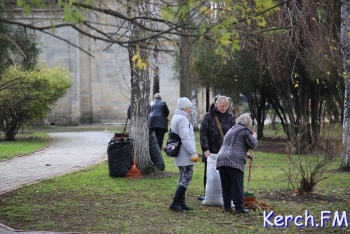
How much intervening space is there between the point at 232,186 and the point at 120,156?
4256 millimetres

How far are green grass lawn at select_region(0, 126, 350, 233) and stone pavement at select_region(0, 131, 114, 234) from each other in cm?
56

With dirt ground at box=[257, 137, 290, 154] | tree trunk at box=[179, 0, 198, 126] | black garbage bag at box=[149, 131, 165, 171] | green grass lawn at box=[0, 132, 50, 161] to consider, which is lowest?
dirt ground at box=[257, 137, 290, 154]

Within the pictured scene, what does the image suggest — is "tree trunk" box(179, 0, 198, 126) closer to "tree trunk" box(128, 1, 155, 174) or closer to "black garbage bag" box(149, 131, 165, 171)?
"tree trunk" box(128, 1, 155, 174)

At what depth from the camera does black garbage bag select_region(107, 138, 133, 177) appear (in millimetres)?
13164

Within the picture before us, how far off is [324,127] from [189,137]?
3.47 m

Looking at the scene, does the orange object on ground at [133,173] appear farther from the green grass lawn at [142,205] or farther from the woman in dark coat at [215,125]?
the woman in dark coat at [215,125]

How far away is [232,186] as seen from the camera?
950 cm

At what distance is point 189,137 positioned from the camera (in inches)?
387

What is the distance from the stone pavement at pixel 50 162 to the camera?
13.5 m

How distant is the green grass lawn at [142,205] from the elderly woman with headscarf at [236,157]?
378 millimetres

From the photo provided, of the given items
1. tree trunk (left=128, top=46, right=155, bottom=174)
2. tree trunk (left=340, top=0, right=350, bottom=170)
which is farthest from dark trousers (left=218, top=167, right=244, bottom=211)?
tree trunk (left=340, top=0, right=350, bottom=170)

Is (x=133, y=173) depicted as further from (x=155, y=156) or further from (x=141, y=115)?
(x=141, y=115)

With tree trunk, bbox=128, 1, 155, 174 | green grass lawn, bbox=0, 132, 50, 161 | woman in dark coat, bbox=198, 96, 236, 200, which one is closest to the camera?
woman in dark coat, bbox=198, 96, 236, 200

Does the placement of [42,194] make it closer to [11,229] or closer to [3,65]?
[11,229]
